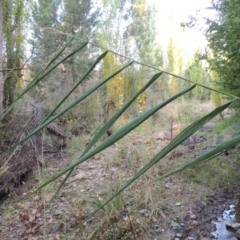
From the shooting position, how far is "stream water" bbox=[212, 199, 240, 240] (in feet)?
6.93

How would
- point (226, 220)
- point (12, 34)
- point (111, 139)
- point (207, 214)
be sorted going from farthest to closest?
1. point (12, 34)
2. point (207, 214)
3. point (226, 220)
4. point (111, 139)

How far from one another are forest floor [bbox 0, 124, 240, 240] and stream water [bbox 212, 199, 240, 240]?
0.06m

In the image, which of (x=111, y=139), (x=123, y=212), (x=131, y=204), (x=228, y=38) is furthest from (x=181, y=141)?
(x=228, y=38)

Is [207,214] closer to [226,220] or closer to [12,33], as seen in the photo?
[226,220]

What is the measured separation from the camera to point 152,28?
7766 mm

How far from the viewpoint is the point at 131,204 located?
8.39 feet

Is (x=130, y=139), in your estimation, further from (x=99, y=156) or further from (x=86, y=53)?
(x=86, y=53)

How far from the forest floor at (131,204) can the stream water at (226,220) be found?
6cm

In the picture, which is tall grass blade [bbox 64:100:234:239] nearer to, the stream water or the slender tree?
the stream water

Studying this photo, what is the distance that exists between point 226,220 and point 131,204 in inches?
36.5

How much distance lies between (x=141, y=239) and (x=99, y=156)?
2.25 m

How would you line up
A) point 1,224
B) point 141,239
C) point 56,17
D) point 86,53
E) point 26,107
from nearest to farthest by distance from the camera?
point 141,239, point 1,224, point 26,107, point 56,17, point 86,53

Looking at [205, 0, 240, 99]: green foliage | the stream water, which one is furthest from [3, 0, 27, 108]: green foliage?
the stream water

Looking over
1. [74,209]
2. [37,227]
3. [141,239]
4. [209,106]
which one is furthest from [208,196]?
[209,106]
